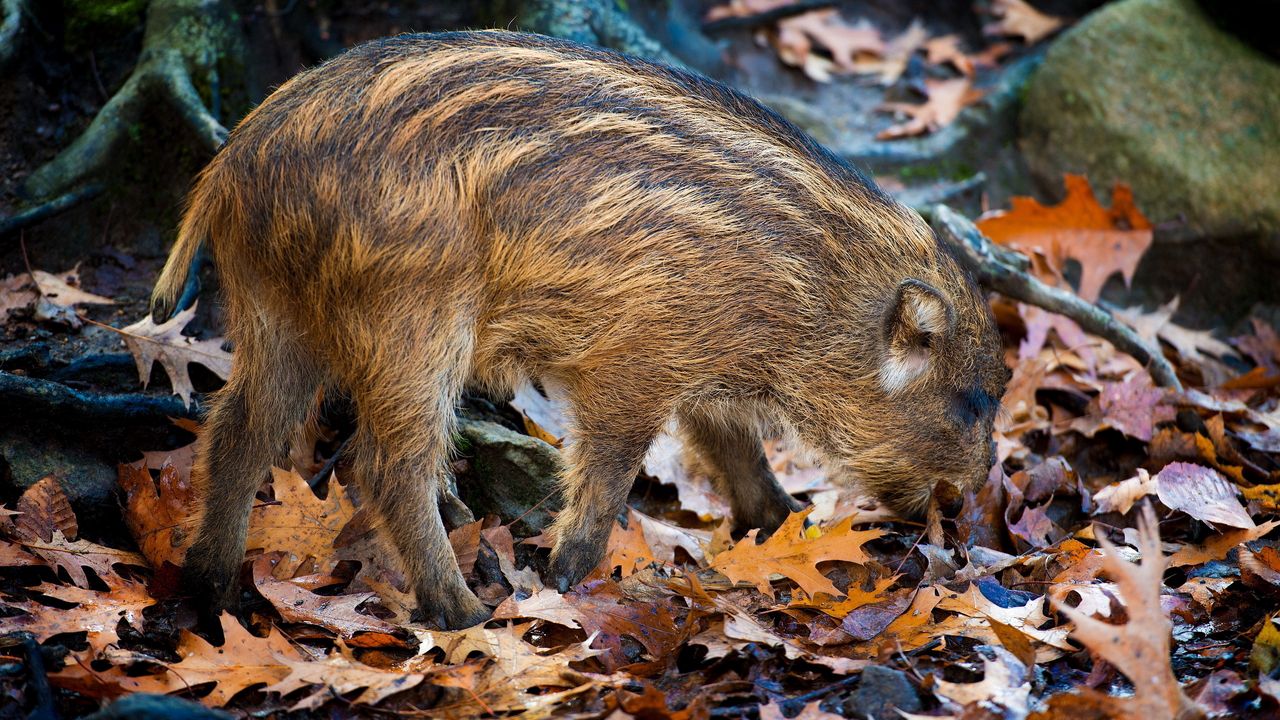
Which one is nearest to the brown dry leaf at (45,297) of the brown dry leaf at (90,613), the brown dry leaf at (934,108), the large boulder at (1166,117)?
the brown dry leaf at (90,613)

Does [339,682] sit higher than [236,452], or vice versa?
[236,452]

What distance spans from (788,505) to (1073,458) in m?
1.48

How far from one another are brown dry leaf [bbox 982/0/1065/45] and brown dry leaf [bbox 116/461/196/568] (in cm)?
696

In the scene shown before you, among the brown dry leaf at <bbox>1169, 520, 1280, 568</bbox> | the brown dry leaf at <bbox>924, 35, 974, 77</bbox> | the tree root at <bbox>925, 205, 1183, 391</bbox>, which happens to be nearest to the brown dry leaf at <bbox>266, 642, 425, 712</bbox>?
the brown dry leaf at <bbox>1169, 520, 1280, 568</bbox>

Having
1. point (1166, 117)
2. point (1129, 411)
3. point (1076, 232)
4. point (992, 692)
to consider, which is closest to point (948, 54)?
point (1166, 117)

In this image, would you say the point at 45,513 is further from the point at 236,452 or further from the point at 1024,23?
the point at 1024,23

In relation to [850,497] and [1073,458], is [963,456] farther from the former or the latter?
[1073,458]

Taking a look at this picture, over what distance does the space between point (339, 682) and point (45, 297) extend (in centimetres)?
245

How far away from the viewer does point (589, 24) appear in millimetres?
5953

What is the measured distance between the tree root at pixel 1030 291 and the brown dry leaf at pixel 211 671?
3640 millimetres

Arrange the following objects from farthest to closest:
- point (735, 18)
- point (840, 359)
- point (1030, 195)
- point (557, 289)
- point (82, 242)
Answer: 1. point (735, 18)
2. point (1030, 195)
3. point (82, 242)
4. point (840, 359)
5. point (557, 289)

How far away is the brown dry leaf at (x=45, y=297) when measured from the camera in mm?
4504

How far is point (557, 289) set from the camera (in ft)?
12.0

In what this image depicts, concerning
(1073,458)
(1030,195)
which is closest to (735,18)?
(1030,195)
